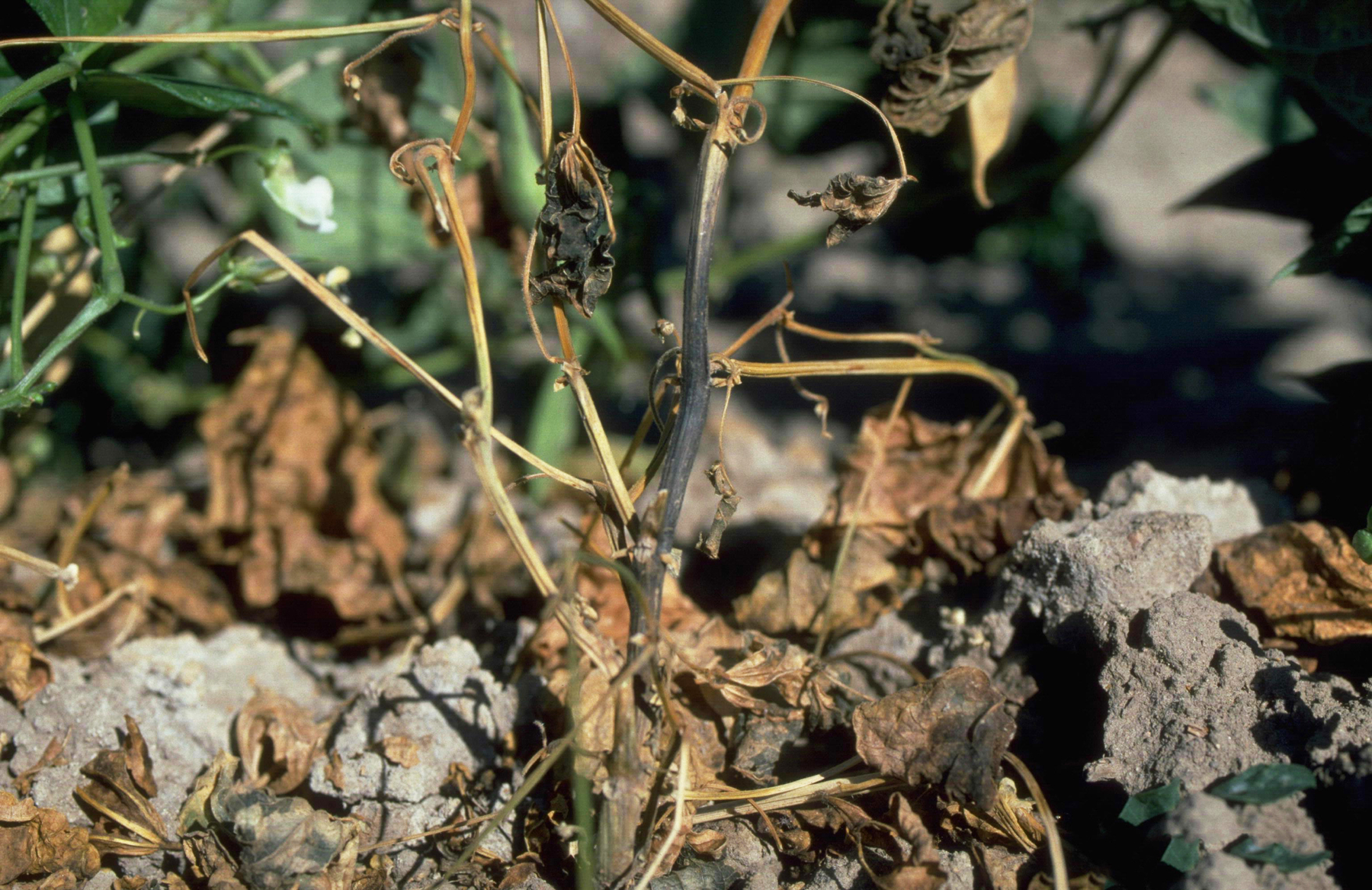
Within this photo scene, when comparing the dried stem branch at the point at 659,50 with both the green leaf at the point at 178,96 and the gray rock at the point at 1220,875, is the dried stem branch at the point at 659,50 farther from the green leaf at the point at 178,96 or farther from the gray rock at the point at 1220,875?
the gray rock at the point at 1220,875

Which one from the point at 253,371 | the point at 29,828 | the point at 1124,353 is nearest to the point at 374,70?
the point at 253,371

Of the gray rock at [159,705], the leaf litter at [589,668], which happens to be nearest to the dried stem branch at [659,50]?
the leaf litter at [589,668]

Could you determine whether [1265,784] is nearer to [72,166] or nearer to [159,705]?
[159,705]

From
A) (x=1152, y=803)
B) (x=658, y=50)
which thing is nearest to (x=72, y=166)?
(x=658, y=50)

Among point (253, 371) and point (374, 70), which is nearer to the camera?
point (374, 70)

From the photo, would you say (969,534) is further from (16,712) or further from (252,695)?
(16,712)

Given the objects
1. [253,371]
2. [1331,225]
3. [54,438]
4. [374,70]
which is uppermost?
[374,70]
